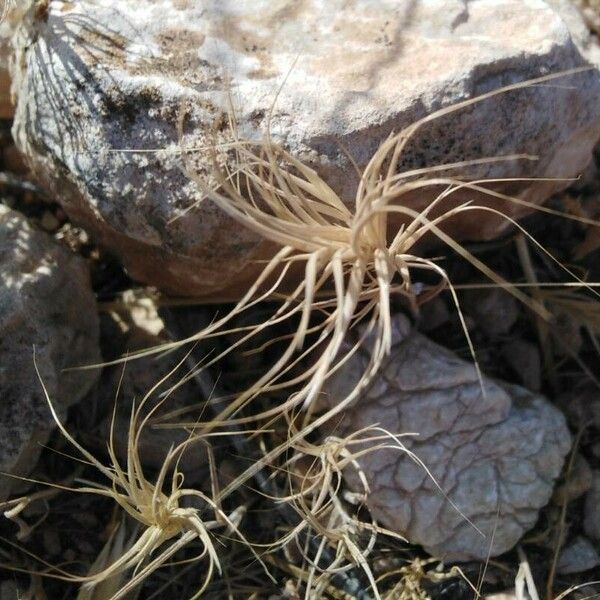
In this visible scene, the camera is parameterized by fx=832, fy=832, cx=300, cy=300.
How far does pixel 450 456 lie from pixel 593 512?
0.30 meters

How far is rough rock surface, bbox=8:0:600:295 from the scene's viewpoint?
1.31 metres

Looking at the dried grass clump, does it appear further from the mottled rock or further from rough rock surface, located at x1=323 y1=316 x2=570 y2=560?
the mottled rock

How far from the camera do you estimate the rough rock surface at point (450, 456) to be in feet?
4.73

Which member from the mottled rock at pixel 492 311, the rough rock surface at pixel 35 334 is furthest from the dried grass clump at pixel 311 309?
the mottled rock at pixel 492 311

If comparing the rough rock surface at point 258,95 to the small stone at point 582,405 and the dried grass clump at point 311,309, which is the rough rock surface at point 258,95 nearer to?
the dried grass clump at point 311,309

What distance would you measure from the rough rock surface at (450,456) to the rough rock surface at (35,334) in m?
0.46

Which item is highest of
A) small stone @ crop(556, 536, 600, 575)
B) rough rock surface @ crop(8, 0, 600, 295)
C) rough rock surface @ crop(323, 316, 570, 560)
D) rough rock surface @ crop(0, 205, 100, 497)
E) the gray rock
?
rough rock surface @ crop(8, 0, 600, 295)

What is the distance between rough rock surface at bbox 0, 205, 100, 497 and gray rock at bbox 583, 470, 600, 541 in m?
0.93

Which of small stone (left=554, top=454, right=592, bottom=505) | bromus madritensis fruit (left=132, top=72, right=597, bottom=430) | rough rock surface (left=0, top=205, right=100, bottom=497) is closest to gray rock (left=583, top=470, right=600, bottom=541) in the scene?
small stone (left=554, top=454, right=592, bottom=505)

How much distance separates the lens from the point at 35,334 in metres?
1.42

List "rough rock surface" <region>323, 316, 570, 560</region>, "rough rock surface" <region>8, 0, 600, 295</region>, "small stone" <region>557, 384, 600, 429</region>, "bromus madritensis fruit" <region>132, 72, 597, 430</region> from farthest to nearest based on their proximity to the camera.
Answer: "small stone" <region>557, 384, 600, 429</region> → "rough rock surface" <region>323, 316, 570, 560</region> → "rough rock surface" <region>8, 0, 600, 295</region> → "bromus madritensis fruit" <region>132, 72, 597, 430</region>

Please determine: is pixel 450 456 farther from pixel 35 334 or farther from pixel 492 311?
pixel 35 334

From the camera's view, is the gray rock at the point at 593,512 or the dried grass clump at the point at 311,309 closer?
the dried grass clump at the point at 311,309

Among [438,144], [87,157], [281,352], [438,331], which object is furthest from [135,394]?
[438,144]
